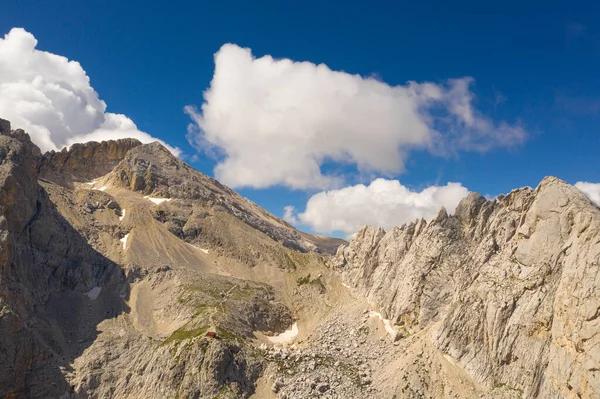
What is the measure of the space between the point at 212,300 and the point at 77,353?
31.5 metres

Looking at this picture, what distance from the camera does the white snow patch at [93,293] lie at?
112844 mm

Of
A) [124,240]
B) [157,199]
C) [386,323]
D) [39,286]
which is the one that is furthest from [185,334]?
[157,199]

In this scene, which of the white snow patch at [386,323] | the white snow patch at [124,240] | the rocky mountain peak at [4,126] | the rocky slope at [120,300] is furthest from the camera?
the rocky mountain peak at [4,126]

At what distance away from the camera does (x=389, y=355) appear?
84.0 metres

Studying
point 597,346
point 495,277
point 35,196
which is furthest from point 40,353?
point 597,346

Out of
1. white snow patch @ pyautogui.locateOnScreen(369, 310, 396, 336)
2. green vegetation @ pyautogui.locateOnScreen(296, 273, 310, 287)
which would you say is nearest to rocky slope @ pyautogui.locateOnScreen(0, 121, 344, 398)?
green vegetation @ pyautogui.locateOnScreen(296, 273, 310, 287)

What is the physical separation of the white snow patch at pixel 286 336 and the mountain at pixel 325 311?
17.2 inches

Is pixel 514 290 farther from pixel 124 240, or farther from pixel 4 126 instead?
pixel 4 126

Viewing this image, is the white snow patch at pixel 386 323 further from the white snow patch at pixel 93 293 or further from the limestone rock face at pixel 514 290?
the white snow patch at pixel 93 293

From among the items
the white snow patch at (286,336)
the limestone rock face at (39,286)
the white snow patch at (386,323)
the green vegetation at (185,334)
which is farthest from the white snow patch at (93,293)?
the white snow patch at (386,323)

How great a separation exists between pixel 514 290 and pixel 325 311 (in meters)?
51.6

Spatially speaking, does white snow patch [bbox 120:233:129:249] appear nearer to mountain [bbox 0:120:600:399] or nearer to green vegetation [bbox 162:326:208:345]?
mountain [bbox 0:120:600:399]

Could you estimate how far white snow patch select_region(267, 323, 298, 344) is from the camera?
105 meters

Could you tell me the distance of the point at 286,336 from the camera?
10806cm
